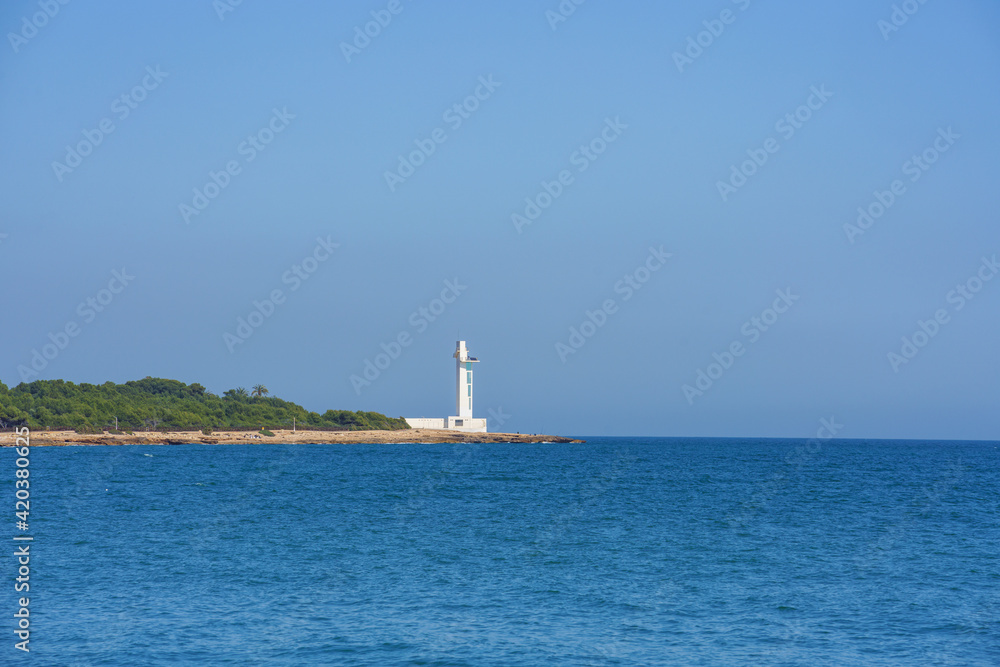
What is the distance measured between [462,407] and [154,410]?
4098cm

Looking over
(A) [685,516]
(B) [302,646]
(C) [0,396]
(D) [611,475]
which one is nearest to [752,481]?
(D) [611,475]

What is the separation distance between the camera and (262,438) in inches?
4577

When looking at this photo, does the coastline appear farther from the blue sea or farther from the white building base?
the blue sea

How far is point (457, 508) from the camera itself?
126 feet

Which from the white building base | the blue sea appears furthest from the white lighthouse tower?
the blue sea

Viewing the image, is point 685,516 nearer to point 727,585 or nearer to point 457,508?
point 457,508

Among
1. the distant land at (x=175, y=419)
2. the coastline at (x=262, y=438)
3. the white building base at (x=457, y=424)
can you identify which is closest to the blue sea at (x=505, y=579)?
the coastline at (x=262, y=438)

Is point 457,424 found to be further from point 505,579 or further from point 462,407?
point 505,579

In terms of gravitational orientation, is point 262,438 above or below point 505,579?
above

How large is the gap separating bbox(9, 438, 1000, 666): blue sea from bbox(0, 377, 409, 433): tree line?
64418 millimetres

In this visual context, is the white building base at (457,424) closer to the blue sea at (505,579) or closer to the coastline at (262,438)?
the coastline at (262,438)

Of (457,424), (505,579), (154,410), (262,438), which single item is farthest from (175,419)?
(505,579)

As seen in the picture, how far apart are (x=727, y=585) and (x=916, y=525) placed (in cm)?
1562

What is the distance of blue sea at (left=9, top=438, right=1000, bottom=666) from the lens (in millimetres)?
16250
